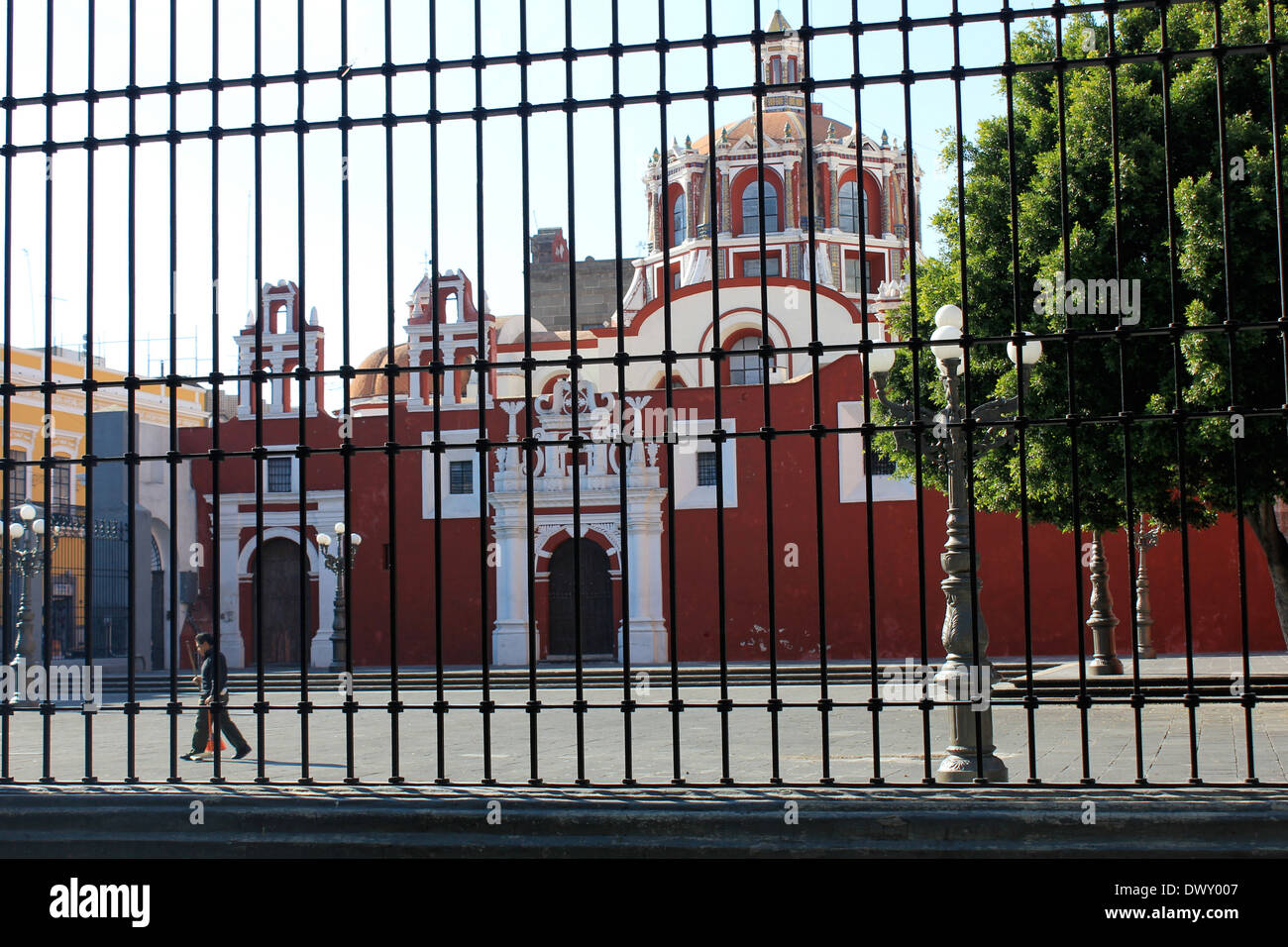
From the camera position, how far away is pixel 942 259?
14.5m

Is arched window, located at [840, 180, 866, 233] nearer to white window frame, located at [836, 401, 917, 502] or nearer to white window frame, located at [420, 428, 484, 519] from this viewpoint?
white window frame, located at [836, 401, 917, 502]

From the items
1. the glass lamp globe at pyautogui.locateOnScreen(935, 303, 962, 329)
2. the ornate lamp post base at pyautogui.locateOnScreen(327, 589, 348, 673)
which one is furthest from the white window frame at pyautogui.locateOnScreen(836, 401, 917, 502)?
the glass lamp globe at pyautogui.locateOnScreen(935, 303, 962, 329)

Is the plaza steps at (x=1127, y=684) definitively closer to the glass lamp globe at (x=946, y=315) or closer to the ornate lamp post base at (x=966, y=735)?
the glass lamp globe at (x=946, y=315)

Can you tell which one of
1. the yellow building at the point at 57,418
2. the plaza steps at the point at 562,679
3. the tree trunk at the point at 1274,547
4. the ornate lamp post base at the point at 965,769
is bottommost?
the plaza steps at the point at 562,679

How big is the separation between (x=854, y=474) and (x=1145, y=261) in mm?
12184

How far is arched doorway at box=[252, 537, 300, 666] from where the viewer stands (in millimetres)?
25266

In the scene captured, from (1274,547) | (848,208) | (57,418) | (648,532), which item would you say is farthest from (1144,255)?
(57,418)

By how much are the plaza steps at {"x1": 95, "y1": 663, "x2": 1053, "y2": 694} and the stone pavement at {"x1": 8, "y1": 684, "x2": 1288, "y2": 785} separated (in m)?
4.71

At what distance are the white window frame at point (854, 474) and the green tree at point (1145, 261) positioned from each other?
9.12 m

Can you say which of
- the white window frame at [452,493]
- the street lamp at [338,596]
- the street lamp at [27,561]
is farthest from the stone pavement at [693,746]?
the white window frame at [452,493]

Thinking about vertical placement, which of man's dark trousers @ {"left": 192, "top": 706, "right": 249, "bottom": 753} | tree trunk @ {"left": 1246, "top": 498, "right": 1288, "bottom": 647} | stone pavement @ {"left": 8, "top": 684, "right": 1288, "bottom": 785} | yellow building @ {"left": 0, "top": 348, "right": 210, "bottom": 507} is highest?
yellow building @ {"left": 0, "top": 348, "right": 210, "bottom": 507}

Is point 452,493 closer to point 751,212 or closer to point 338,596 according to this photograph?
point 338,596

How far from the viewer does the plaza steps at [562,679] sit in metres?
19.3
